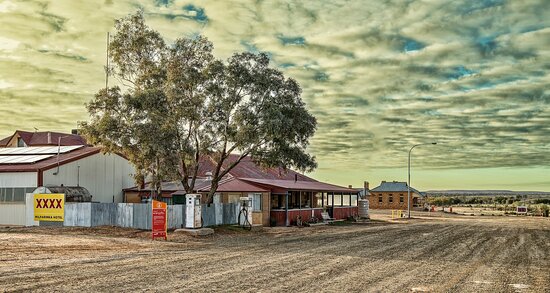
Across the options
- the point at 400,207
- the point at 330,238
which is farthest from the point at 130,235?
the point at 400,207

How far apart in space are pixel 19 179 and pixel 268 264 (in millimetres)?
25521

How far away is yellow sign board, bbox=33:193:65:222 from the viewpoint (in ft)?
116

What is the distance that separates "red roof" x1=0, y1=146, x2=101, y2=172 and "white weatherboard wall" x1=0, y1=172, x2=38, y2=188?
1.24ft

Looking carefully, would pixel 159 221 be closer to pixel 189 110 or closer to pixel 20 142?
pixel 189 110

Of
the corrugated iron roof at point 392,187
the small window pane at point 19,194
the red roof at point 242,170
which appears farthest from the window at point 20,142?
the corrugated iron roof at point 392,187

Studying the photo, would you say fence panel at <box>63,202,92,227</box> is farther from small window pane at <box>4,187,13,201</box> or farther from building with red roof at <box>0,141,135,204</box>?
small window pane at <box>4,187,13,201</box>

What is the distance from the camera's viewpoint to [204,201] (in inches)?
1531

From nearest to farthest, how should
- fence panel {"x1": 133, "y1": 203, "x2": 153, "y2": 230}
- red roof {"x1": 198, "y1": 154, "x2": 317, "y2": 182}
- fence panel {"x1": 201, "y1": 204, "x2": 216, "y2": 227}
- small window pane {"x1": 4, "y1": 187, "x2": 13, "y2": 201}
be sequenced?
fence panel {"x1": 133, "y1": 203, "x2": 153, "y2": 230} → fence panel {"x1": 201, "y1": 204, "x2": 216, "y2": 227} → small window pane {"x1": 4, "y1": 187, "x2": 13, "y2": 201} → red roof {"x1": 198, "y1": 154, "x2": 317, "y2": 182}

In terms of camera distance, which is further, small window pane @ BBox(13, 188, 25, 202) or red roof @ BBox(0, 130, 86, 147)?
red roof @ BBox(0, 130, 86, 147)

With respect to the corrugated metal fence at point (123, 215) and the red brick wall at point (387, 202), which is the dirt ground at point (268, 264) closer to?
the corrugated metal fence at point (123, 215)

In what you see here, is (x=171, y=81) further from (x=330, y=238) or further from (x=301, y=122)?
(x=330, y=238)

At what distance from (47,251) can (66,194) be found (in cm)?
1495

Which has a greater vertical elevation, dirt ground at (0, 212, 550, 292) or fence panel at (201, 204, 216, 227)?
fence panel at (201, 204, 216, 227)

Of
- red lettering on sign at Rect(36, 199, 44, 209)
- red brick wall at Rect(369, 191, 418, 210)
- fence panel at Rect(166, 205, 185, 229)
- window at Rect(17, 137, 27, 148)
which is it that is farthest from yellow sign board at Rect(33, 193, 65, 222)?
red brick wall at Rect(369, 191, 418, 210)
